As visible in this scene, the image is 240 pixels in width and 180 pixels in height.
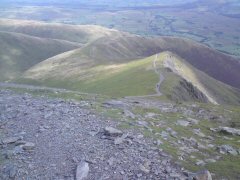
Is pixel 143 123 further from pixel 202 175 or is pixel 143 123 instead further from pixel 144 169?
pixel 202 175

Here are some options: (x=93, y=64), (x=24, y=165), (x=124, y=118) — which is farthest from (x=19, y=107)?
(x=93, y=64)

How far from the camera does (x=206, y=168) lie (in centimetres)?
3422

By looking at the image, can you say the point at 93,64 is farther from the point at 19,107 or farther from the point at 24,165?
the point at 24,165

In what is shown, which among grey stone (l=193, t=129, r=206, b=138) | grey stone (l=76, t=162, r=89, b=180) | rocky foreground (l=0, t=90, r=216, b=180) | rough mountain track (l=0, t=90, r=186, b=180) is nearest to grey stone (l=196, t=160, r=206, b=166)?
rocky foreground (l=0, t=90, r=216, b=180)

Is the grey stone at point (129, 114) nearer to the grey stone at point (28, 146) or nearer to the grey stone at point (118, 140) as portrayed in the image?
the grey stone at point (118, 140)

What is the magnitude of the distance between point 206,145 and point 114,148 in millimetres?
13249

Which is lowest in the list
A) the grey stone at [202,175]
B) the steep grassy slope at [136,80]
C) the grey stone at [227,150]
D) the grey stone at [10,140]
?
the steep grassy slope at [136,80]

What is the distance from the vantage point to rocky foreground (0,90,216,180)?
99.0 feet

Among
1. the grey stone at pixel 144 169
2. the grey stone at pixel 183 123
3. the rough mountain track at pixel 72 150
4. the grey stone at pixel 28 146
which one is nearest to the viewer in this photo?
the rough mountain track at pixel 72 150

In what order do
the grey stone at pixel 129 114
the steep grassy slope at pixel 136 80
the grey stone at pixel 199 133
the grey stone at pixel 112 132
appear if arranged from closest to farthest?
the grey stone at pixel 112 132 → the grey stone at pixel 129 114 → the grey stone at pixel 199 133 → the steep grassy slope at pixel 136 80

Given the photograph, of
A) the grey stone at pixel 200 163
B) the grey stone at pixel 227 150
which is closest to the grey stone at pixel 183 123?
the grey stone at pixel 227 150

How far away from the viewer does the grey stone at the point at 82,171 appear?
2929cm

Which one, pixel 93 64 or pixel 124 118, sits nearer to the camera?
pixel 124 118

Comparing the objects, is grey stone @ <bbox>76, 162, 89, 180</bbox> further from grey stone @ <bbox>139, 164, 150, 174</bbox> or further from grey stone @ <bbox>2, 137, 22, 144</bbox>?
grey stone @ <bbox>2, 137, 22, 144</bbox>
